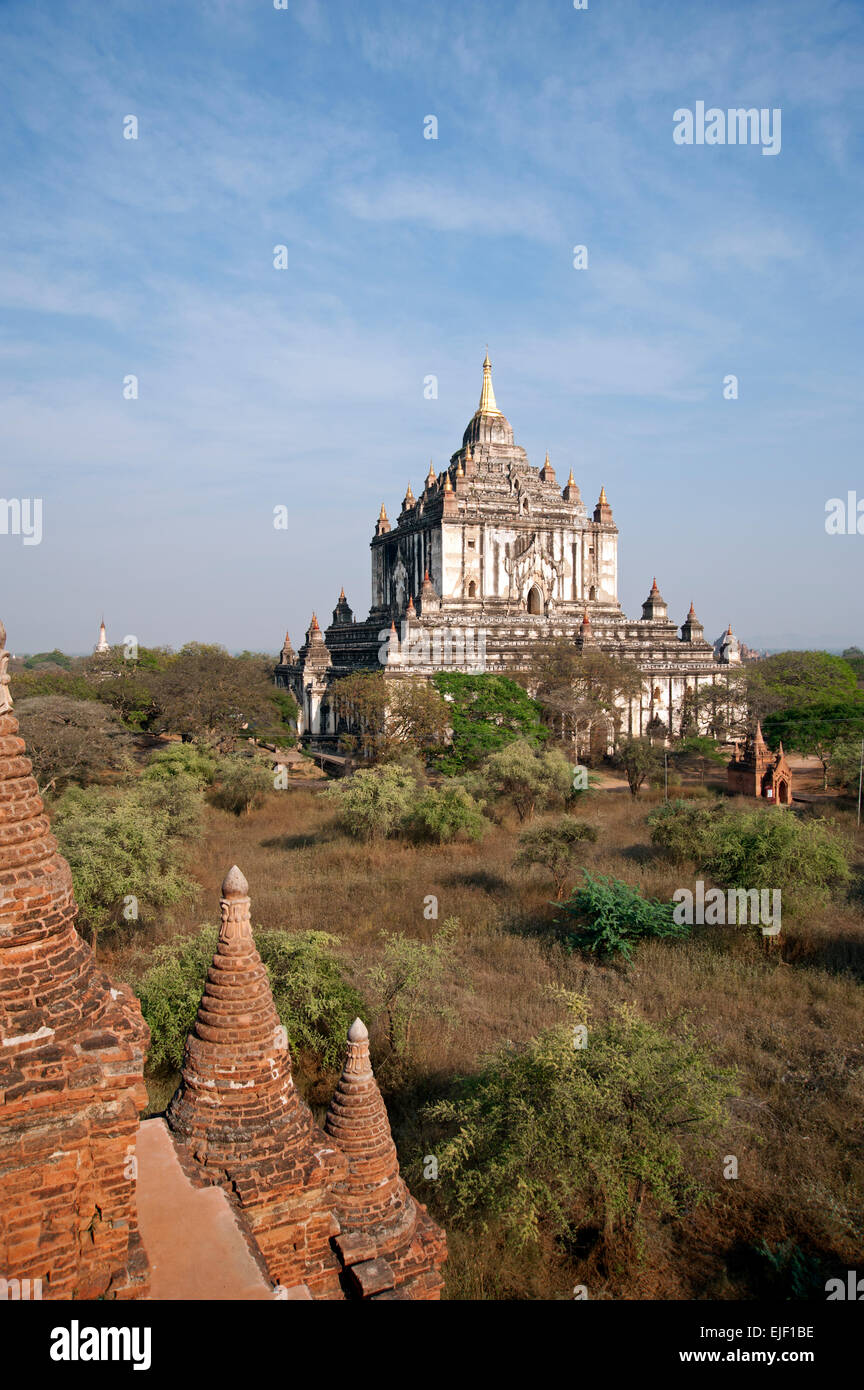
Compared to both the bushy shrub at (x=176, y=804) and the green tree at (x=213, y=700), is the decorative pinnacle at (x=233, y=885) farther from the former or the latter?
the green tree at (x=213, y=700)

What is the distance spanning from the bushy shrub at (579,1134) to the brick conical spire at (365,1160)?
1768 mm

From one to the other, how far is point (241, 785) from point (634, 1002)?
2212 centimetres

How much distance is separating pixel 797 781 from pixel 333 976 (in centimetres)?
3106

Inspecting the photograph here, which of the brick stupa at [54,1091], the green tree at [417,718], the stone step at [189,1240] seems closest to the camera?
the brick stupa at [54,1091]

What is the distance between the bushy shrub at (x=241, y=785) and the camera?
102 ft

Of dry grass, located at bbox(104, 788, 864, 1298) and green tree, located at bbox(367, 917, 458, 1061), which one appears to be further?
green tree, located at bbox(367, 917, 458, 1061)

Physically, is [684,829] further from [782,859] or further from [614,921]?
[614,921]

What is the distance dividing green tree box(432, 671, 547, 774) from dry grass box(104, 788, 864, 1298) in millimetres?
6046

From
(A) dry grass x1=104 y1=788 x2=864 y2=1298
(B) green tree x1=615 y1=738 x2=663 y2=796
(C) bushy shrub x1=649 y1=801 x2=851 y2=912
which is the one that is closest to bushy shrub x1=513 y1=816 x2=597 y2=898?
(A) dry grass x1=104 y1=788 x2=864 y2=1298

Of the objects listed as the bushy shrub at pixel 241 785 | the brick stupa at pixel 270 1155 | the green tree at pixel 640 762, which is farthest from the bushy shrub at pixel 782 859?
the bushy shrub at pixel 241 785

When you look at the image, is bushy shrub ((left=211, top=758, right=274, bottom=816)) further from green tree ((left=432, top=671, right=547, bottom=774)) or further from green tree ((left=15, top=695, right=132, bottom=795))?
green tree ((left=432, top=671, right=547, bottom=774))

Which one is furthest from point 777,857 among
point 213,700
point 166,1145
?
point 213,700

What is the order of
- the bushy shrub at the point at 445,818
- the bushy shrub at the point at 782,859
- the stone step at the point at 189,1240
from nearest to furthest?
the stone step at the point at 189,1240
the bushy shrub at the point at 782,859
the bushy shrub at the point at 445,818

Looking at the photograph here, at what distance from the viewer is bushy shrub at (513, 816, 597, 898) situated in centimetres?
2127
